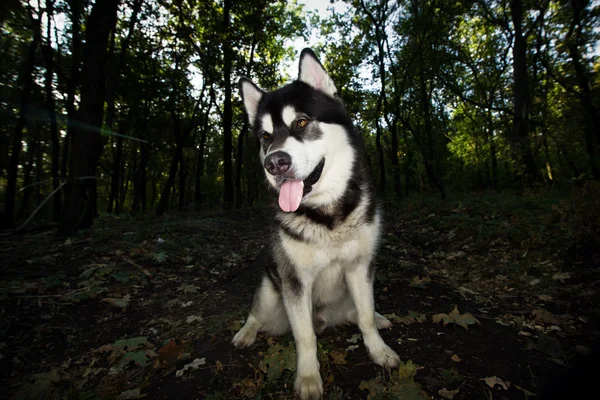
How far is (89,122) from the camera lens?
7.73 meters

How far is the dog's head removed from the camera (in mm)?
2422

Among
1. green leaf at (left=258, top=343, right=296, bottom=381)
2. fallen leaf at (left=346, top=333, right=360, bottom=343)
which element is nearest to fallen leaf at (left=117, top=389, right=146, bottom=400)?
green leaf at (left=258, top=343, right=296, bottom=381)

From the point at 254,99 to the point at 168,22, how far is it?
18.1 m

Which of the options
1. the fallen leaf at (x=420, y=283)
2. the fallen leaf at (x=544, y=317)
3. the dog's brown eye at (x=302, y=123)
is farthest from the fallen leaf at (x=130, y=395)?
the fallen leaf at (x=544, y=317)

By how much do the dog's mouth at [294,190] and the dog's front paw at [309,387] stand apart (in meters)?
1.39

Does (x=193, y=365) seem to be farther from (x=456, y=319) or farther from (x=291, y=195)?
(x=456, y=319)

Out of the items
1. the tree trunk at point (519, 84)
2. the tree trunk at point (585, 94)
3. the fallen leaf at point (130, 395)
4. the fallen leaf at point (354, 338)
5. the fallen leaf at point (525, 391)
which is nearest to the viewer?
the fallen leaf at point (525, 391)

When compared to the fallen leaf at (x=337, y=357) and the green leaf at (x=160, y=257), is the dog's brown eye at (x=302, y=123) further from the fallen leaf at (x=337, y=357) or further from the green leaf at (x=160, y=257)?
the green leaf at (x=160, y=257)

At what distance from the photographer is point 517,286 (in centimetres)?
421

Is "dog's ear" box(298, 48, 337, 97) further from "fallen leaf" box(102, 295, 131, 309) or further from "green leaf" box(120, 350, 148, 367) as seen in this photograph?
"fallen leaf" box(102, 295, 131, 309)

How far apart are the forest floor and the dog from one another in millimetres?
212

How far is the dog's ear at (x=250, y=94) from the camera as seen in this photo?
10.5 ft

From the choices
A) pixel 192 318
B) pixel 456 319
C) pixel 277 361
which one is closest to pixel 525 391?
pixel 456 319

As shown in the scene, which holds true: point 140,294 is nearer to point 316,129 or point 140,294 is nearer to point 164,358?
point 164,358
